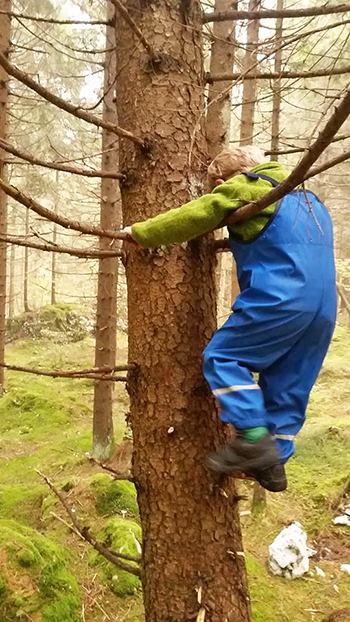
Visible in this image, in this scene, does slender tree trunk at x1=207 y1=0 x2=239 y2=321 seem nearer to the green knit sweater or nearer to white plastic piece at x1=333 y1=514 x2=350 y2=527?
the green knit sweater

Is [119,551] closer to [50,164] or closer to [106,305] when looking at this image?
[50,164]

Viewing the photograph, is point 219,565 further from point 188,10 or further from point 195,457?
point 188,10

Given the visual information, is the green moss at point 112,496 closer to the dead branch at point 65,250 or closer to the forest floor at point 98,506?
the forest floor at point 98,506

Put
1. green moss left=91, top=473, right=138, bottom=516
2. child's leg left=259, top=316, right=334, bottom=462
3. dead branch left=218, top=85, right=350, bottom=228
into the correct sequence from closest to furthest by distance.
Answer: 1. dead branch left=218, top=85, right=350, bottom=228
2. child's leg left=259, top=316, right=334, bottom=462
3. green moss left=91, top=473, right=138, bottom=516

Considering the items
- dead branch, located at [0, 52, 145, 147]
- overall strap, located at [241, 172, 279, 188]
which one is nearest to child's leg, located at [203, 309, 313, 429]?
overall strap, located at [241, 172, 279, 188]

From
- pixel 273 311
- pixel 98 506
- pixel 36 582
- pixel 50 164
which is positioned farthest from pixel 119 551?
pixel 50 164

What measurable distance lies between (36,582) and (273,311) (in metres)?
2.52

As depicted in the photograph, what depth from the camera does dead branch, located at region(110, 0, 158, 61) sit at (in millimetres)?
1672

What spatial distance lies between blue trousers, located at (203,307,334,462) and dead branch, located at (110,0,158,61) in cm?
107

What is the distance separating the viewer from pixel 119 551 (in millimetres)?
3611

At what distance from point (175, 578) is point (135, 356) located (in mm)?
844

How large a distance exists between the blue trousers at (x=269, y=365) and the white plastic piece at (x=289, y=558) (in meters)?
2.70

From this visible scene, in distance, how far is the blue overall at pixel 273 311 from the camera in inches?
65.7

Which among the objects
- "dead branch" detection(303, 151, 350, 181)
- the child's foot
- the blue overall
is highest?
"dead branch" detection(303, 151, 350, 181)
